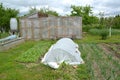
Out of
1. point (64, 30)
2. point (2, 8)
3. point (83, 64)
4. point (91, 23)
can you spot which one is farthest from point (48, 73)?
point (91, 23)

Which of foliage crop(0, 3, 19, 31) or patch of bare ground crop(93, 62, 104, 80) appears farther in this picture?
foliage crop(0, 3, 19, 31)

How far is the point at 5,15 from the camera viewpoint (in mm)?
27953

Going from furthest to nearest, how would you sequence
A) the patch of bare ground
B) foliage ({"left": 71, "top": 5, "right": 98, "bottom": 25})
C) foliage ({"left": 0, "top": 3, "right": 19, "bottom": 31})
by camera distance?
foliage ({"left": 71, "top": 5, "right": 98, "bottom": 25})
foliage ({"left": 0, "top": 3, "right": 19, "bottom": 31})
the patch of bare ground

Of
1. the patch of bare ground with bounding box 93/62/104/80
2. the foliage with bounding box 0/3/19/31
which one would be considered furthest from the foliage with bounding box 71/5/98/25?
the patch of bare ground with bounding box 93/62/104/80

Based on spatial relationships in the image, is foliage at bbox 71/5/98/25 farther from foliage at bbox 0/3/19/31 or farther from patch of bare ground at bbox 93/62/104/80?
patch of bare ground at bbox 93/62/104/80

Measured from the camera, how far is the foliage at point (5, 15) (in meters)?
27.3

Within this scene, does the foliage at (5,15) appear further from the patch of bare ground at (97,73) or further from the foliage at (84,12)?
the patch of bare ground at (97,73)

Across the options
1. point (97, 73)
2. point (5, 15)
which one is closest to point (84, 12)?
point (5, 15)

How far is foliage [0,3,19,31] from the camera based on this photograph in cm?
2727

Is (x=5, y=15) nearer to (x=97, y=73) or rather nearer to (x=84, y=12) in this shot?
(x=84, y=12)

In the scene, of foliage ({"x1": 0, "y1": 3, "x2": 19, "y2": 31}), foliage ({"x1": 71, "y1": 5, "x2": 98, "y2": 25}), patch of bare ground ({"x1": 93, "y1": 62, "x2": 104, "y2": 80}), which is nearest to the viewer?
Answer: patch of bare ground ({"x1": 93, "y1": 62, "x2": 104, "y2": 80})

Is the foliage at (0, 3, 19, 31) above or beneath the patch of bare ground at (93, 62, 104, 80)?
above

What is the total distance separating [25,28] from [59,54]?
37.8ft

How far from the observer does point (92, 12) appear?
3266 centimetres
